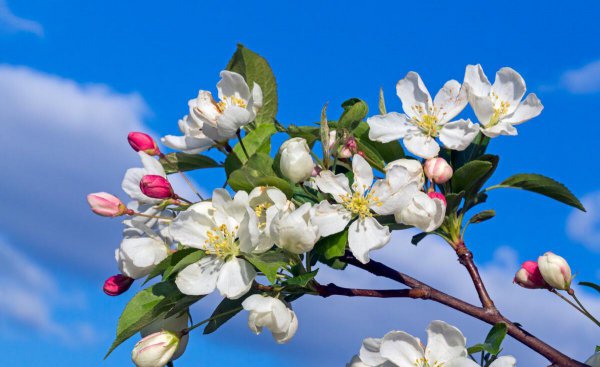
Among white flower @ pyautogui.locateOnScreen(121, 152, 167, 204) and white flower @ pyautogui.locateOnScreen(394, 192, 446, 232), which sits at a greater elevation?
white flower @ pyautogui.locateOnScreen(121, 152, 167, 204)

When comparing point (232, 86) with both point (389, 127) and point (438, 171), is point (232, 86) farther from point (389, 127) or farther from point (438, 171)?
point (438, 171)

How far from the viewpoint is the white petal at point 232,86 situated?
A: 7.72ft

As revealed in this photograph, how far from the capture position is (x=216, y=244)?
2.12 meters

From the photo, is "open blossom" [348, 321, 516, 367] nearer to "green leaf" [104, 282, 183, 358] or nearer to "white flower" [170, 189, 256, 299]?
"white flower" [170, 189, 256, 299]

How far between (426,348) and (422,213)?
36cm

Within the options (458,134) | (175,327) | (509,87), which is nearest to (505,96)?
(509,87)

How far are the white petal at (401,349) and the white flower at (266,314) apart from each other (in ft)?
0.86

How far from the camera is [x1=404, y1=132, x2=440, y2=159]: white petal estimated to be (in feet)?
7.66

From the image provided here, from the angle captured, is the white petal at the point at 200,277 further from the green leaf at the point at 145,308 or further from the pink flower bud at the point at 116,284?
the pink flower bud at the point at 116,284

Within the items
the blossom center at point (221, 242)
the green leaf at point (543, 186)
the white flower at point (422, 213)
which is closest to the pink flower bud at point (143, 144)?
the blossom center at point (221, 242)

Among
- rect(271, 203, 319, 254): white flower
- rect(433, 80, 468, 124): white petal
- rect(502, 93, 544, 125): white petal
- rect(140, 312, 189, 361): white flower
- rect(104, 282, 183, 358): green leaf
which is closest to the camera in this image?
rect(271, 203, 319, 254): white flower

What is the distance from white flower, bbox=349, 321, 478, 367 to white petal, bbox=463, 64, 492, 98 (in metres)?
0.75

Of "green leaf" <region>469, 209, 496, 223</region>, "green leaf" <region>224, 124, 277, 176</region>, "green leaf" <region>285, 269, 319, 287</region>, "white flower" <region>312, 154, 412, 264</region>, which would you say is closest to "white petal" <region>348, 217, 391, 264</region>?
"white flower" <region>312, 154, 412, 264</region>

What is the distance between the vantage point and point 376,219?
221 cm
